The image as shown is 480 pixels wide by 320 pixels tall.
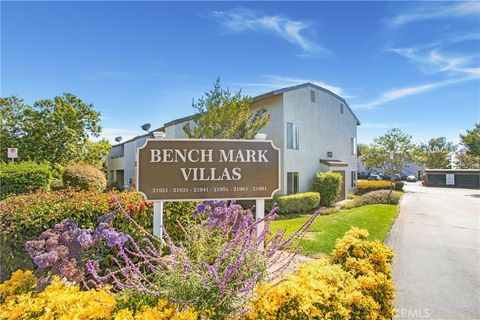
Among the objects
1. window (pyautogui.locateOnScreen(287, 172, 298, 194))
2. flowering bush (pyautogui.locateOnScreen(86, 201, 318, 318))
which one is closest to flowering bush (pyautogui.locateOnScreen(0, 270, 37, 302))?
flowering bush (pyautogui.locateOnScreen(86, 201, 318, 318))

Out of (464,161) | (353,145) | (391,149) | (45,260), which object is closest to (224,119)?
(45,260)

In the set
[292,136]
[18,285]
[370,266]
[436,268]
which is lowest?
[436,268]

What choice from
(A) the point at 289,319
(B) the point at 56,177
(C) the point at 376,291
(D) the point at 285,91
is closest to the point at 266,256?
(A) the point at 289,319

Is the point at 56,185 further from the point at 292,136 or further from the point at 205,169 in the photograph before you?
the point at 205,169

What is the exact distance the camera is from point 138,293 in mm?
2533

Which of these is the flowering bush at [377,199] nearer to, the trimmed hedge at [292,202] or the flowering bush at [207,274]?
the trimmed hedge at [292,202]

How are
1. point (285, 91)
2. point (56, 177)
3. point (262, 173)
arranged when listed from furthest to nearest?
point (56, 177) < point (285, 91) < point (262, 173)

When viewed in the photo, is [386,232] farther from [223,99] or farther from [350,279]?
[223,99]

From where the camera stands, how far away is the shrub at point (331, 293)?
2350 mm

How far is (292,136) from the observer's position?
16.6 metres

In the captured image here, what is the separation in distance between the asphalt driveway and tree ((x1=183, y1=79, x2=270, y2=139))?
26.2 ft

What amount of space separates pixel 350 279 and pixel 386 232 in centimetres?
702

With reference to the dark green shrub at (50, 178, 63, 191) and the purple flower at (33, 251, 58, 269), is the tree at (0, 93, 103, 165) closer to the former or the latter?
the dark green shrub at (50, 178, 63, 191)

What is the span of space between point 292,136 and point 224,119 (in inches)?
192
